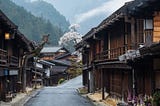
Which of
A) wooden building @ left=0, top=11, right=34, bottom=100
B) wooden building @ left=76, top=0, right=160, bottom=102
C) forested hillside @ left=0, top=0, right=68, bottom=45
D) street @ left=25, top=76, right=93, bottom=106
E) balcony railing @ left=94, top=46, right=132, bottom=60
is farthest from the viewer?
forested hillside @ left=0, top=0, right=68, bottom=45

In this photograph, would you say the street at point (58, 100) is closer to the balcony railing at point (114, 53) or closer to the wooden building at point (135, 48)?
the wooden building at point (135, 48)

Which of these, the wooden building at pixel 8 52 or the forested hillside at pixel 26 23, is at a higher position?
the forested hillside at pixel 26 23

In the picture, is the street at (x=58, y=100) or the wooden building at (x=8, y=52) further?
the street at (x=58, y=100)

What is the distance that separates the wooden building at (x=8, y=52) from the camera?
35.9 m

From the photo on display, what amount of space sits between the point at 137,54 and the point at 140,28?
316 inches

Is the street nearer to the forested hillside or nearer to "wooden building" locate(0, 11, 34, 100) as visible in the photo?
"wooden building" locate(0, 11, 34, 100)

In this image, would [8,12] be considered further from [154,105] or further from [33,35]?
[154,105]

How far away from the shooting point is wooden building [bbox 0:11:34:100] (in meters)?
35.9

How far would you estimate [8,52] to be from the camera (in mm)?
45062

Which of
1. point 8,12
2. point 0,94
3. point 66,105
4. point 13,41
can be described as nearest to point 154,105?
point 66,105

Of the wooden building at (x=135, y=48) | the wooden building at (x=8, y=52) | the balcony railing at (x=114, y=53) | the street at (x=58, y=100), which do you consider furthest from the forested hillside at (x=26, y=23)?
the wooden building at (x=135, y=48)

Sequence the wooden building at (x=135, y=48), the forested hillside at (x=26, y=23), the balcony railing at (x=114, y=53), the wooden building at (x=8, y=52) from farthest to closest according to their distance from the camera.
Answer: the forested hillside at (x=26, y=23) → the wooden building at (x=8, y=52) → the balcony railing at (x=114, y=53) → the wooden building at (x=135, y=48)

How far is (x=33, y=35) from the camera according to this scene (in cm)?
15050

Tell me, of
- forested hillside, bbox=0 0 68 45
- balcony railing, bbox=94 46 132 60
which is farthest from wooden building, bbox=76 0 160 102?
forested hillside, bbox=0 0 68 45
